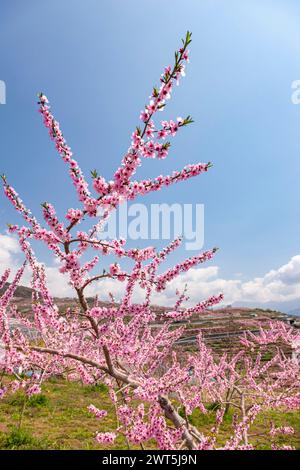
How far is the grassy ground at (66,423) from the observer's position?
8.74 m

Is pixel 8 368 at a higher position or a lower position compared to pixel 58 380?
higher

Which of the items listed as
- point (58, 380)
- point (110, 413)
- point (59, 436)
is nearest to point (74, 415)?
point (110, 413)

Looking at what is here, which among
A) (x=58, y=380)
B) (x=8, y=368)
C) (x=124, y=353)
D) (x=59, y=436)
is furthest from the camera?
(x=58, y=380)

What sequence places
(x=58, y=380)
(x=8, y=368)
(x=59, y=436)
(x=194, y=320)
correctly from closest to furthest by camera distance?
(x=8, y=368), (x=59, y=436), (x=58, y=380), (x=194, y=320)

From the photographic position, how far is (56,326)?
470 cm

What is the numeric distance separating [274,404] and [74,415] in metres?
8.60

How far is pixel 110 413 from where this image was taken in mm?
12773

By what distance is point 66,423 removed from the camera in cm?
1123

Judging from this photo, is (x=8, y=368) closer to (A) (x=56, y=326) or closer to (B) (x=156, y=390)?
(A) (x=56, y=326)

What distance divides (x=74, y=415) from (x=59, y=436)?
2.78 metres

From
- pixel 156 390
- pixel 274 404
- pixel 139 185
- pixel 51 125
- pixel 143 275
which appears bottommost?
pixel 274 404

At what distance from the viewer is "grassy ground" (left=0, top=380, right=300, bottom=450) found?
8740mm
